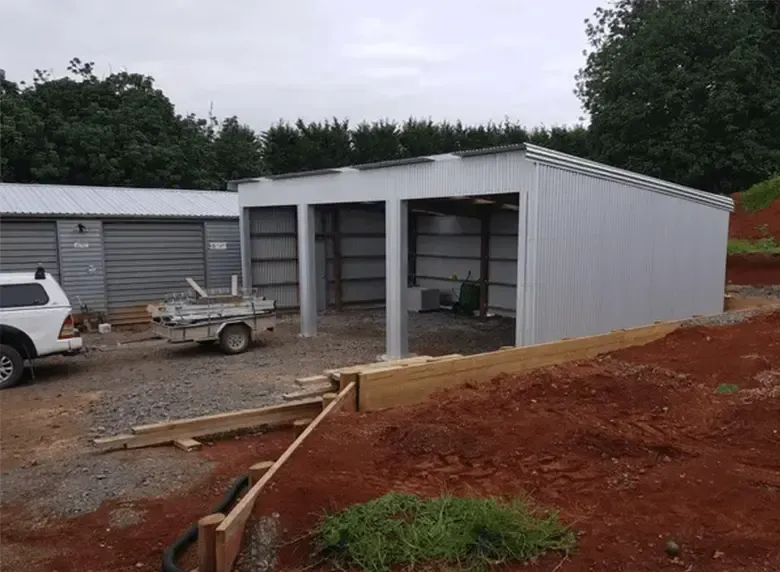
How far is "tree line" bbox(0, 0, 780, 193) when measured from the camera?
80.3 feet

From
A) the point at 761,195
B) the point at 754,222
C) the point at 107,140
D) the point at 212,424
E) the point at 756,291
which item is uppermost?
the point at 107,140

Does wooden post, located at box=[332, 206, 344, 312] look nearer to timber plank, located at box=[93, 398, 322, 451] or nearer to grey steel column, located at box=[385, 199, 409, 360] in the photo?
grey steel column, located at box=[385, 199, 409, 360]

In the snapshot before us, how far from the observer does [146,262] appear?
16688mm

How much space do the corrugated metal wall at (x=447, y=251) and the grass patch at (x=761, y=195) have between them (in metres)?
14.7

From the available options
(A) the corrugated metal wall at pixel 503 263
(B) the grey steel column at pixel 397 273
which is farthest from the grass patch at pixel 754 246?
(B) the grey steel column at pixel 397 273

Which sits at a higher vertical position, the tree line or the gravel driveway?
the tree line

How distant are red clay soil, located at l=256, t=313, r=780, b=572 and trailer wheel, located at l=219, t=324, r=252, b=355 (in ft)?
22.9

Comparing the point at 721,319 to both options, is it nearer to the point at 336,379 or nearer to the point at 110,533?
the point at 336,379

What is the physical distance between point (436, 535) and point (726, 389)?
542 cm

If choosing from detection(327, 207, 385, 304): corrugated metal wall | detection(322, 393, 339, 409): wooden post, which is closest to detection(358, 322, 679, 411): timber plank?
detection(322, 393, 339, 409): wooden post

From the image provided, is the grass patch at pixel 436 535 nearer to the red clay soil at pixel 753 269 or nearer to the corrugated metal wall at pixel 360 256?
the corrugated metal wall at pixel 360 256

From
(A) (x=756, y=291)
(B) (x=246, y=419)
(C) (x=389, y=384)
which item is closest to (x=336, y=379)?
(C) (x=389, y=384)

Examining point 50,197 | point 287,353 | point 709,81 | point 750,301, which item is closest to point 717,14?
point 709,81

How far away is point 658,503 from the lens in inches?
174
